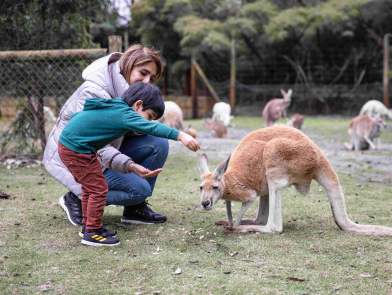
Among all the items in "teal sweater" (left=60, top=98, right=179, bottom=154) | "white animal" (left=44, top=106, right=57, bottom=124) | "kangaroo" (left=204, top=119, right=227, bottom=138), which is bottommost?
"kangaroo" (left=204, top=119, right=227, bottom=138)

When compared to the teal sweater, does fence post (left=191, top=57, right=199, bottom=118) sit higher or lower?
lower

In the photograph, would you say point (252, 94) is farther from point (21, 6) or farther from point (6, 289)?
point (6, 289)

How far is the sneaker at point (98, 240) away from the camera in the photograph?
283 cm

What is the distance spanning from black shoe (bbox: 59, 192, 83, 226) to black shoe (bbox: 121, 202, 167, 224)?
260 mm

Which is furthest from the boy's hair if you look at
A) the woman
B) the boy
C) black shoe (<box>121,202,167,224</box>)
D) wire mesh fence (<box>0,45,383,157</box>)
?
wire mesh fence (<box>0,45,383,157</box>)

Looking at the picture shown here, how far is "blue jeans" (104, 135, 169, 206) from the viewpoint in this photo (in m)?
3.14

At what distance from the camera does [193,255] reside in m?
2.70

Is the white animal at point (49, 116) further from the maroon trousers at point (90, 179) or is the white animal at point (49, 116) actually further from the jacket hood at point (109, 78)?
the maroon trousers at point (90, 179)

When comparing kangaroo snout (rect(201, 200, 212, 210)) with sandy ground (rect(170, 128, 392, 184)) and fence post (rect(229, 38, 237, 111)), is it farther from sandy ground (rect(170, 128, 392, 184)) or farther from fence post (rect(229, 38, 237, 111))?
fence post (rect(229, 38, 237, 111))

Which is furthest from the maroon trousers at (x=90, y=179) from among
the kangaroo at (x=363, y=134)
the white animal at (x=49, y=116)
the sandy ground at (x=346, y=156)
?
the kangaroo at (x=363, y=134)

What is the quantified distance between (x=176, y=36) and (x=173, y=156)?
27.3 feet

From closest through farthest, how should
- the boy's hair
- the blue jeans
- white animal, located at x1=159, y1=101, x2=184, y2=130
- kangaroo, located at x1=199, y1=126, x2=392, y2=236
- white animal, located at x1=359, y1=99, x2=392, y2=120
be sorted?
the boy's hair → kangaroo, located at x1=199, y1=126, x2=392, y2=236 → the blue jeans → white animal, located at x1=159, y1=101, x2=184, y2=130 → white animal, located at x1=359, y1=99, x2=392, y2=120

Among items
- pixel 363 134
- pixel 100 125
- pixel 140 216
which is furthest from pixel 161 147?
pixel 363 134

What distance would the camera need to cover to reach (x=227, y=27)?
1263 centimetres
